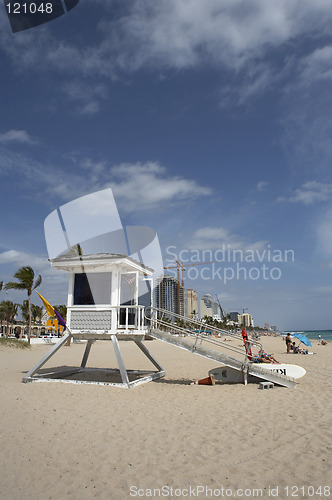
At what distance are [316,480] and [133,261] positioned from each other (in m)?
9.71

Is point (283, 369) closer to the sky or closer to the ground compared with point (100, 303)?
closer to the ground

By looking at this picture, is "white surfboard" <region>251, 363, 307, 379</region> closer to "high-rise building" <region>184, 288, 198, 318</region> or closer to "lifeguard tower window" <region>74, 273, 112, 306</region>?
"lifeguard tower window" <region>74, 273, 112, 306</region>

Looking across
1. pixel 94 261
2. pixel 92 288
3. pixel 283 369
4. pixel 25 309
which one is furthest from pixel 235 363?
pixel 25 309

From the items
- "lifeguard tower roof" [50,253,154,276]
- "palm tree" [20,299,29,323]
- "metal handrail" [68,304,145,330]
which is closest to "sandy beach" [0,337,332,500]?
"metal handrail" [68,304,145,330]

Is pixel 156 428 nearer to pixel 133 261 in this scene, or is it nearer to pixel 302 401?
pixel 302 401

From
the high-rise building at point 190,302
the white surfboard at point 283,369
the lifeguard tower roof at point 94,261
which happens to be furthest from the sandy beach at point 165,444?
the high-rise building at point 190,302

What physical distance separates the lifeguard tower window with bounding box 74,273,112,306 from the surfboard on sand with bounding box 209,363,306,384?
17.5ft

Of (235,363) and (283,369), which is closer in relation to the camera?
(235,363)

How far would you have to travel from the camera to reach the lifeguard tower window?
43.7 feet

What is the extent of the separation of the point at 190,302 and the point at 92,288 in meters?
168

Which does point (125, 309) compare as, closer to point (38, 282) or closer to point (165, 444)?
point (165, 444)

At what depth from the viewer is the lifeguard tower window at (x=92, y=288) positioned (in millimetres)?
13312

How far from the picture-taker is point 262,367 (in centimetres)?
1309

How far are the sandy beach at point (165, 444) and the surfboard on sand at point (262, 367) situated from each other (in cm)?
175
